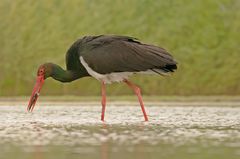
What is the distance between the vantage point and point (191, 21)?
27.3 meters

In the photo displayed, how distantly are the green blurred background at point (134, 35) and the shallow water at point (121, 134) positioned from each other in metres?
7.57

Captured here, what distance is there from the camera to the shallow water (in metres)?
9.62

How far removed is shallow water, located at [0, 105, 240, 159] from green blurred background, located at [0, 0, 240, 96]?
24.8ft

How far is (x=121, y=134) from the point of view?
38.8 feet

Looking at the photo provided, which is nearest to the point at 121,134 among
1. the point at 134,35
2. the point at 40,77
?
the point at 40,77

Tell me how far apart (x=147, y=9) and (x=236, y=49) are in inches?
138

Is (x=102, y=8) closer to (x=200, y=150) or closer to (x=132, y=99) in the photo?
(x=132, y=99)

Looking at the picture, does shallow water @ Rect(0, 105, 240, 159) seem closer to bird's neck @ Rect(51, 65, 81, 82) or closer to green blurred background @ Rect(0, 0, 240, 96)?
bird's neck @ Rect(51, 65, 81, 82)

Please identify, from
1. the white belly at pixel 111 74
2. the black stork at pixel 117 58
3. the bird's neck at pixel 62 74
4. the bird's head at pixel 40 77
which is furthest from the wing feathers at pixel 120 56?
the bird's head at pixel 40 77

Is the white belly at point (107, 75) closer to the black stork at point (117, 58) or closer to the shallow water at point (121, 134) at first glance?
the black stork at point (117, 58)

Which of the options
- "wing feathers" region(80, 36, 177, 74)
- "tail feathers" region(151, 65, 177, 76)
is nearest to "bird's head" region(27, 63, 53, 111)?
"wing feathers" region(80, 36, 177, 74)

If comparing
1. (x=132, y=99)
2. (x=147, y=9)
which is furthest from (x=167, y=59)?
(x=147, y=9)

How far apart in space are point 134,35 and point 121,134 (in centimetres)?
1550

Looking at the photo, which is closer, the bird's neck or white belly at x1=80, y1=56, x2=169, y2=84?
white belly at x1=80, y1=56, x2=169, y2=84
